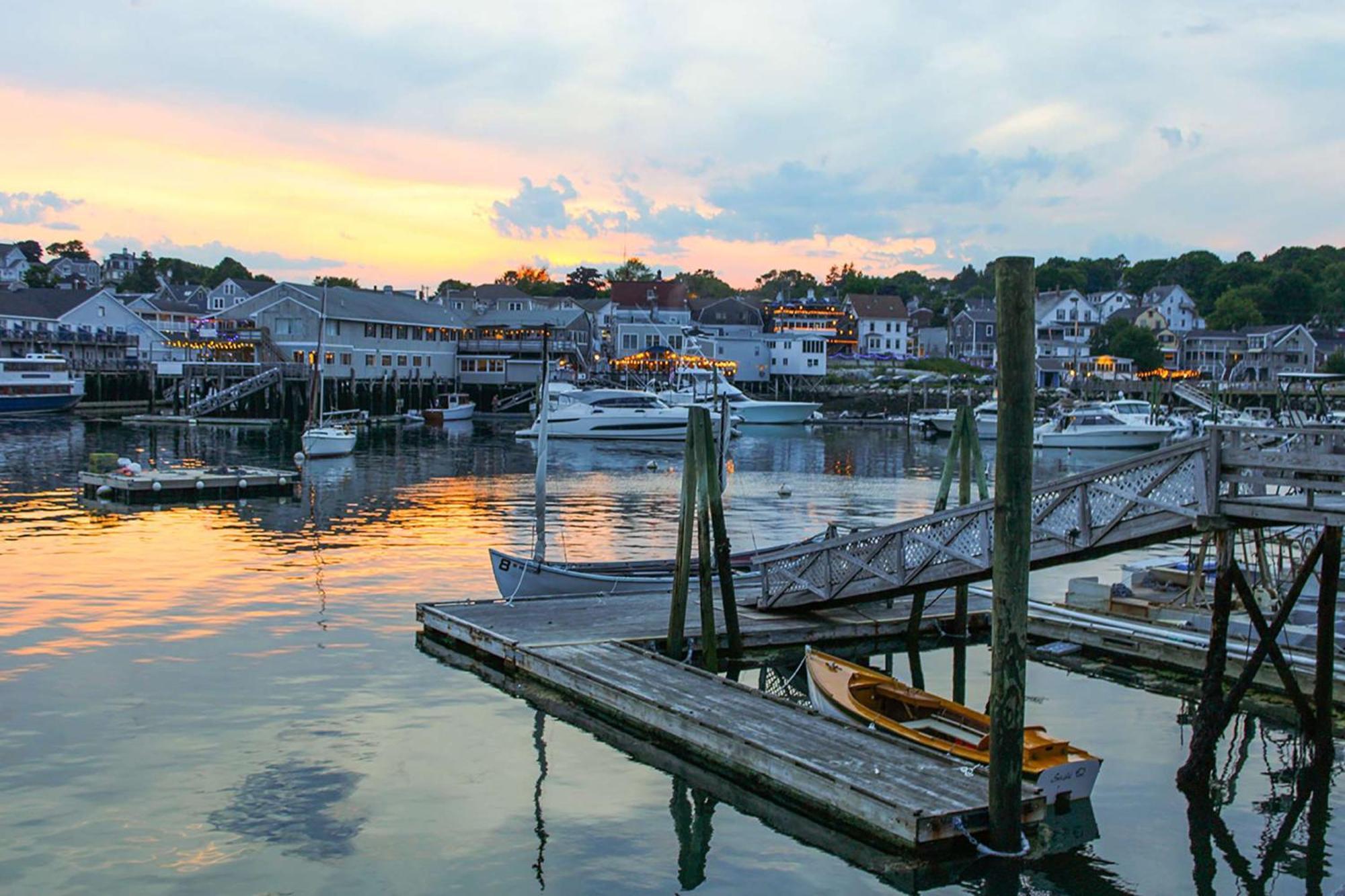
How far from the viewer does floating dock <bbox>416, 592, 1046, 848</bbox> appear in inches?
516

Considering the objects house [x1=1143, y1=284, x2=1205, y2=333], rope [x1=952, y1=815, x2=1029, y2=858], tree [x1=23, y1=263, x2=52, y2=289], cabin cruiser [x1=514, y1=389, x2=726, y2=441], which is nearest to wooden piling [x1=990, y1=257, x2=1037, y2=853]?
rope [x1=952, y1=815, x2=1029, y2=858]

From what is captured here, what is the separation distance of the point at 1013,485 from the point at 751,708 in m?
5.71

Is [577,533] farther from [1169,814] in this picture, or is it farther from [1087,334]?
[1087,334]

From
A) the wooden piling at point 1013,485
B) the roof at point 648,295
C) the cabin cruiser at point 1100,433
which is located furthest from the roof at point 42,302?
the wooden piling at point 1013,485

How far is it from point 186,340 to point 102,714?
83.7 metres

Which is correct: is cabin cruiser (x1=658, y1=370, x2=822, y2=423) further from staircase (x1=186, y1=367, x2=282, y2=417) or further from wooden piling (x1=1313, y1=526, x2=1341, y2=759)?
wooden piling (x1=1313, y1=526, x2=1341, y2=759)

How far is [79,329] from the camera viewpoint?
110562 millimetres

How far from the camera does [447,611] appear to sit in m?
22.3

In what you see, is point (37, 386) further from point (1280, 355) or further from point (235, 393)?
point (1280, 355)

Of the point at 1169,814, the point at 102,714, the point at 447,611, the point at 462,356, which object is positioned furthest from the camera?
the point at 462,356

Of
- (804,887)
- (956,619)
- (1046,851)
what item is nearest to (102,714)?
(804,887)

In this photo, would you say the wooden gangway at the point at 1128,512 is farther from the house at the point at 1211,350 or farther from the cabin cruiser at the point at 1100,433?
the house at the point at 1211,350

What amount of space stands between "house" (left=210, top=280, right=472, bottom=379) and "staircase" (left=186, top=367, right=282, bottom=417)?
6.89 metres

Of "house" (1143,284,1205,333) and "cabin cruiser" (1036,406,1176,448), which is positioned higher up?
"house" (1143,284,1205,333)
